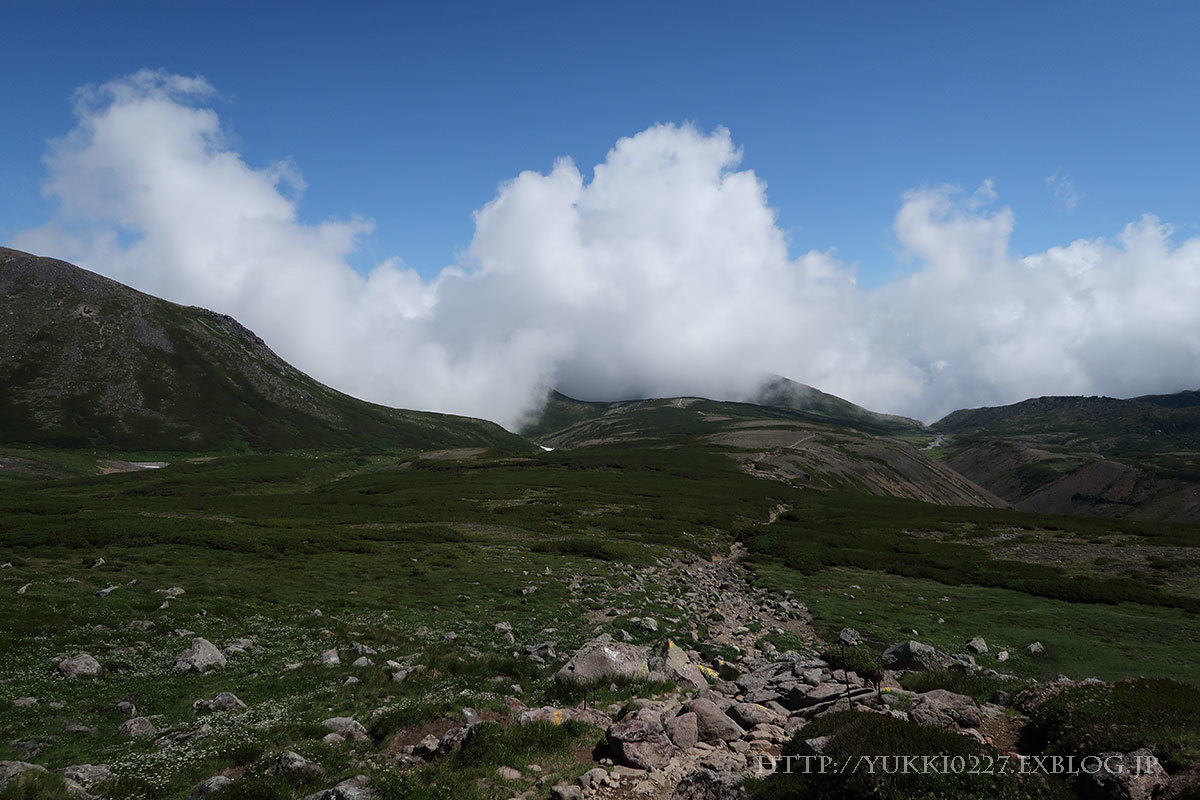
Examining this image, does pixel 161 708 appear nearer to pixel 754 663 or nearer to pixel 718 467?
pixel 754 663

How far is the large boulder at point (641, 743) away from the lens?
12.8 metres

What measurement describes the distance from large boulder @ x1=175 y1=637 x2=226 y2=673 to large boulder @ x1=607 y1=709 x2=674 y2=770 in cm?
1740

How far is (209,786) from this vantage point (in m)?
11.0

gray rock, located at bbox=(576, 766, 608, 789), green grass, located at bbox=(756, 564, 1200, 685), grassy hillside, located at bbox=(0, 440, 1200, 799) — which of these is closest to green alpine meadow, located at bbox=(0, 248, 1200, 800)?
gray rock, located at bbox=(576, 766, 608, 789)

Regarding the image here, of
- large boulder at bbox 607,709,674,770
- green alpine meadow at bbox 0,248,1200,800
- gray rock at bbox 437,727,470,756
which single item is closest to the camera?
green alpine meadow at bbox 0,248,1200,800

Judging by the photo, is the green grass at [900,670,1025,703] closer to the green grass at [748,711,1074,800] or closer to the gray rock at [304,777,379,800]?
the green grass at [748,711,1074,800]

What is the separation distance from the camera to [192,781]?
38.4 feet

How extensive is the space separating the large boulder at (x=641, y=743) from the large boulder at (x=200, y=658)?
17.4m

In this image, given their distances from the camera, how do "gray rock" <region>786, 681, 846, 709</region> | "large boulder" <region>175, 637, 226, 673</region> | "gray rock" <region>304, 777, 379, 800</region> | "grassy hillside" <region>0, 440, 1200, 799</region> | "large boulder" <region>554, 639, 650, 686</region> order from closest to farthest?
1. "gray rock" <region>304, 777, 379, 800</region>
2. "grassy hillside" <region>0, 440, 1200, 799</region>
3. "gray rock" <region>786, 681, 846, 709</region>
4. "large boulder" <region>554, 639, 650, 686</region>
5. "large boulder" <region>175, 637, 226, 673</region>

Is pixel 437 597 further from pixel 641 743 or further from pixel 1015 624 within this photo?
pixel 1015 624

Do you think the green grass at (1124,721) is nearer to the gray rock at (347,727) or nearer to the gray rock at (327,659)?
the gray rock at (347,727)

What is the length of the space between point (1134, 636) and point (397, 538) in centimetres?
6360

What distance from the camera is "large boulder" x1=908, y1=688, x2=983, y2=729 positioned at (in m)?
13.7

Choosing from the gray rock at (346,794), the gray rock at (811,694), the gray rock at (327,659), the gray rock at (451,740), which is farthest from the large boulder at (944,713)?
the gray rock at (327,659)
